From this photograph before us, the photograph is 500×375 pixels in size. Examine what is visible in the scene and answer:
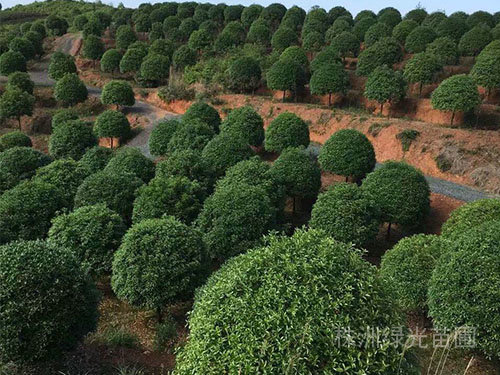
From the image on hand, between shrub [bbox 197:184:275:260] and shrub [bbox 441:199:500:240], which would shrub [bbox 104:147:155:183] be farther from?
shrub [bbox 441:199:500:240]

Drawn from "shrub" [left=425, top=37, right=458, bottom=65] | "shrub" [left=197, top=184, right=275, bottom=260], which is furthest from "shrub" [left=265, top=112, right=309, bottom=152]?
"shrub" [left=425, top=37, right=458, bottom=65]

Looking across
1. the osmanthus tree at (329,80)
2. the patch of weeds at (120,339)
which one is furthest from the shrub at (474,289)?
the osmanthus tree at (329,80)

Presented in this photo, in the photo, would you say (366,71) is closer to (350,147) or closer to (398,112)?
(398,112)

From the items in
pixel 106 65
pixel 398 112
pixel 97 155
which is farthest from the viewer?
pixel 106 65

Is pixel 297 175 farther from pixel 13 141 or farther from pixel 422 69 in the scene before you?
pixel 13 141

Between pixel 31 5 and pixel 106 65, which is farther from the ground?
pixel 31 5

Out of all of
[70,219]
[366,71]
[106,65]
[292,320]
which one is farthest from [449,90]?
[106,65]

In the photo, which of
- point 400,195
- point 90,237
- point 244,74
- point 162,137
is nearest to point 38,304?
point 90,237
